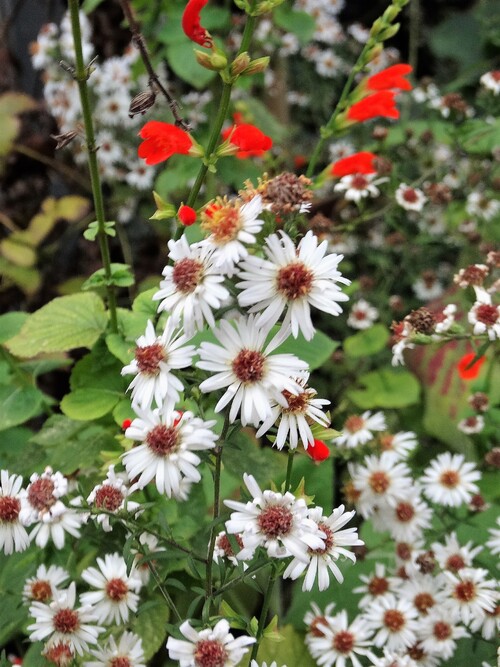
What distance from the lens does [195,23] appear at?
0.61 metres

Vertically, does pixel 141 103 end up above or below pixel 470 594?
above

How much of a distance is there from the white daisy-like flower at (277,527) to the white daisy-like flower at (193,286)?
13cm

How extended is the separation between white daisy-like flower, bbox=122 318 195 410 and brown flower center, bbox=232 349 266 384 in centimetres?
4

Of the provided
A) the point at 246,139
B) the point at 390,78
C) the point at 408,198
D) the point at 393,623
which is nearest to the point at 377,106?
the point at 390,78

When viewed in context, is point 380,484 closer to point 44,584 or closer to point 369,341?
point 44,584

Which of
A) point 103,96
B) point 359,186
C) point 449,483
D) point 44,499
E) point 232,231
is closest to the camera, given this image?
point 232,231

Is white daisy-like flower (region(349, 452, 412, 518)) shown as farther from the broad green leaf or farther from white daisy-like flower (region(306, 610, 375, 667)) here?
the broad green leaf

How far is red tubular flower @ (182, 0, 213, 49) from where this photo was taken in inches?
23.3

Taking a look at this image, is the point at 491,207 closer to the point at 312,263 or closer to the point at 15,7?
the point at 312,263

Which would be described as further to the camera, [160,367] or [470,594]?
[470,594]

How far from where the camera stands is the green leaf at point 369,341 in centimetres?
135

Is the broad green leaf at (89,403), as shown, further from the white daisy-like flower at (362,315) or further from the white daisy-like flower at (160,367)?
the white daisy-like flower at (362,315)

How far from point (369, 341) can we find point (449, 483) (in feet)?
1.61

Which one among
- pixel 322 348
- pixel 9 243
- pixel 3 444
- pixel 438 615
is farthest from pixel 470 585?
pixel 9 243
